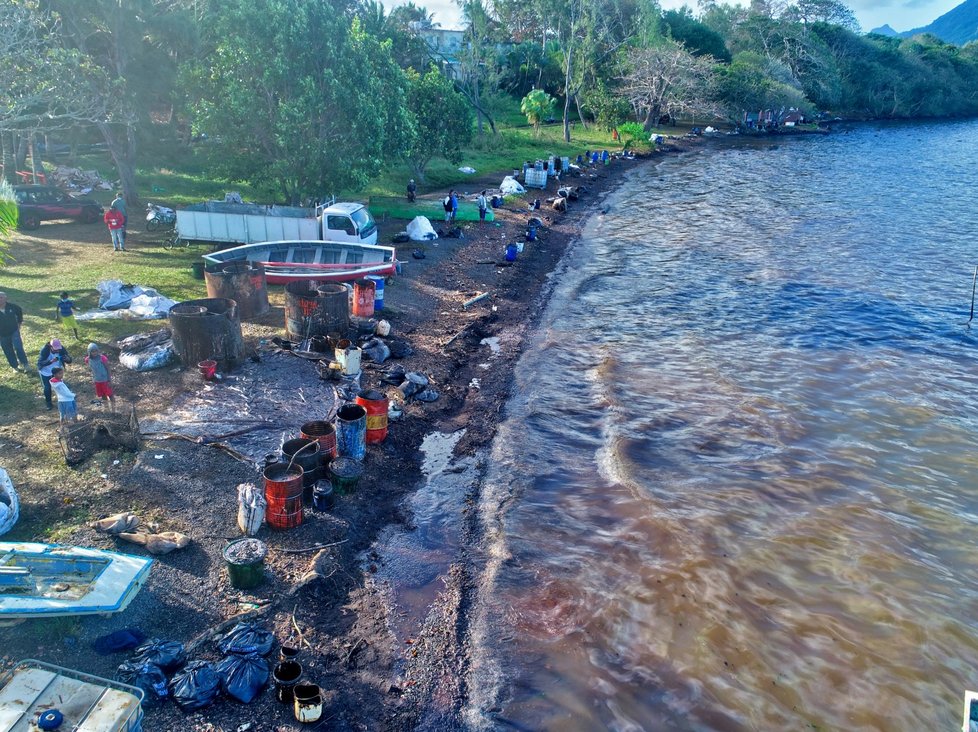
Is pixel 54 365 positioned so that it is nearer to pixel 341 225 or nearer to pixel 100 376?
pixel 100 376

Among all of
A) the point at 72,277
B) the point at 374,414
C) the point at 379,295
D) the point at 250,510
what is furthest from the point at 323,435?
the point at 72,277

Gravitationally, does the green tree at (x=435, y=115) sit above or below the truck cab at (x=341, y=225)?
above

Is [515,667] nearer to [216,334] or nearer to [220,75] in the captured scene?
[216,334]

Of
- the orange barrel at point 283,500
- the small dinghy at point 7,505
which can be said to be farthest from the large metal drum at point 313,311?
the small dinghy at point 7,505

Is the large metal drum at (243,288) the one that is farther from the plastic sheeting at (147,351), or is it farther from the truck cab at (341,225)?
the truck cab at (341,225)

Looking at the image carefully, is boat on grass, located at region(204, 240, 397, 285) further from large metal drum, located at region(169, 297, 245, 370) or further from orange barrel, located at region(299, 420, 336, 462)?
orange barrel, located at region(299, 420, 336, 462)
